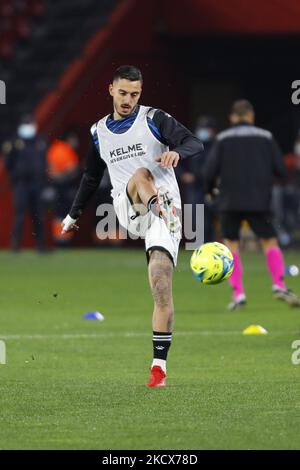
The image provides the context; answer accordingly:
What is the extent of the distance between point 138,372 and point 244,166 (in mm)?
6141

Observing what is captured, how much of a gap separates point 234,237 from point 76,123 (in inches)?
529

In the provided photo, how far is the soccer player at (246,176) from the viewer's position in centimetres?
1644

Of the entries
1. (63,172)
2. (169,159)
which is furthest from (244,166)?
(63,172)

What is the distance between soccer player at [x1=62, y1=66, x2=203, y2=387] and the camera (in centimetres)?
1002

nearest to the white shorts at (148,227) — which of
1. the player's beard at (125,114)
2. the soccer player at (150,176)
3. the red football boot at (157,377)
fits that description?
the soccer player at (150,176)

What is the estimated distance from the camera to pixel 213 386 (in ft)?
33.2

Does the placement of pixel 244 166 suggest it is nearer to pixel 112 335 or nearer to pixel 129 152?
pixel 112 335

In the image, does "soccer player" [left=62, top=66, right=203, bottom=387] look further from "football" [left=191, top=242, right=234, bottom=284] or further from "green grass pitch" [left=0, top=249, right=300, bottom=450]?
"green grass pitch" [left=0, top=249, right=300, bottom=450]

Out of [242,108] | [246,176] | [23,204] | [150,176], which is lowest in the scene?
[150,176]

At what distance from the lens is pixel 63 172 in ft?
95.1

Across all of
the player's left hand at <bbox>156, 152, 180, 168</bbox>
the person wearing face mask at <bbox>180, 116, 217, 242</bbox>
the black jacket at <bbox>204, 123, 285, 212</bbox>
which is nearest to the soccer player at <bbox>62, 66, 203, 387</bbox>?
the player's left hand at <bbox>156, 152, 180, 168</bbox>

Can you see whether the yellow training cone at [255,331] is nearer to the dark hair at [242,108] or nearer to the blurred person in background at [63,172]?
the dark hair at [242,108]

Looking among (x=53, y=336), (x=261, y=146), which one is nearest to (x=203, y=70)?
(x=261, y=146)
